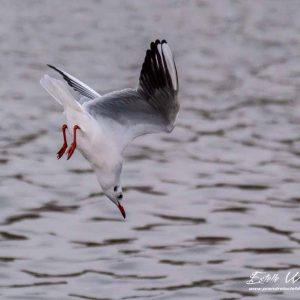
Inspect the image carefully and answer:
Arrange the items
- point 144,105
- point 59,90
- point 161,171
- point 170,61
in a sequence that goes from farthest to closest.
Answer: point 161,171 < point 144,105 < point 170,61 < point 59,90

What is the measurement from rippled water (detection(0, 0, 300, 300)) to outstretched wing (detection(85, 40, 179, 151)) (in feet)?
8.71

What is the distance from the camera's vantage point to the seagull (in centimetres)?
963

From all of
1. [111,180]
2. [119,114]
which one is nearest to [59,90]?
[119,114]

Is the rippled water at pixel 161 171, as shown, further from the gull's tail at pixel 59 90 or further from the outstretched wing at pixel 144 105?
the gull's tail at pixel 59 90

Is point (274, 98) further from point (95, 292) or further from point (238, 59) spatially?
point (95, 292)

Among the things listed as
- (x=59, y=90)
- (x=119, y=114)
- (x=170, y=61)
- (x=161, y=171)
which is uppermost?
(x=170, y=61)

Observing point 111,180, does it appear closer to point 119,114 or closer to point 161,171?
point 119,114

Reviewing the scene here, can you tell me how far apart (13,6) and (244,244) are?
30.4 ft

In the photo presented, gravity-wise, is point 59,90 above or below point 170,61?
below

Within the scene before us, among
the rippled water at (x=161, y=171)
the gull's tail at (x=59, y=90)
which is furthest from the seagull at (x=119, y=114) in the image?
the rippled water at (x=161, y=171)

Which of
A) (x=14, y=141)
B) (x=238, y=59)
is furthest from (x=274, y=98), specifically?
(x=14, y=141)

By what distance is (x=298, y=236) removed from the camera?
13.7m

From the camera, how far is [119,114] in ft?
33.3

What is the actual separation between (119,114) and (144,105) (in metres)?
0.18
